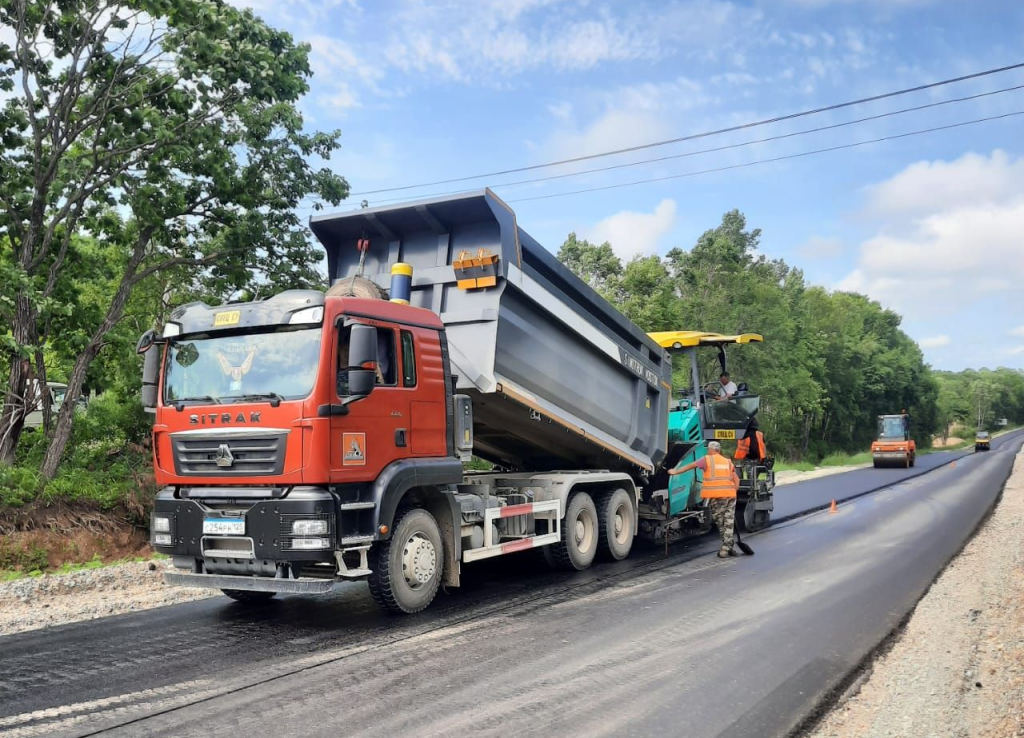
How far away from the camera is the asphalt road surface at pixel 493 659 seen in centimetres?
439

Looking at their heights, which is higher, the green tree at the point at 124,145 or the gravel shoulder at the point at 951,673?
the green tree at the point at 124,145

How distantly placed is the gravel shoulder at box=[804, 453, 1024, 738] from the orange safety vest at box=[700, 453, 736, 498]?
8.53 ft

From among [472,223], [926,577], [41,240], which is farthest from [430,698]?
[41,240]

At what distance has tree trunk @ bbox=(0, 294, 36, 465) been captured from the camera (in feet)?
33.3

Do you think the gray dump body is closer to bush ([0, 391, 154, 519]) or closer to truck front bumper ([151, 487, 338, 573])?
truck front bumper ([151, 487, 338, 573])

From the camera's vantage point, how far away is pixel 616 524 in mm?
10016

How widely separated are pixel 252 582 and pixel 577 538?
419 centimetres

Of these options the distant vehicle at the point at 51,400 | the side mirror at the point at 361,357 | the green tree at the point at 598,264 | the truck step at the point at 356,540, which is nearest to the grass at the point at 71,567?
the distant vehicle at the point at 51,400

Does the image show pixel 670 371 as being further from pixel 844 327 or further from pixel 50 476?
pixel 844 327

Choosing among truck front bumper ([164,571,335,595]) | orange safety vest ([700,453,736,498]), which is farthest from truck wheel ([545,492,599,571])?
truck front bumper ([164,571,335,595])

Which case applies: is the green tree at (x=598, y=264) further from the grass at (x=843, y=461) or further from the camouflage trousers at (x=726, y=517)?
the camouflage trousers at (x=726, y=517)

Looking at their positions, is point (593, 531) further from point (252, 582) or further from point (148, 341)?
point (148, 341)

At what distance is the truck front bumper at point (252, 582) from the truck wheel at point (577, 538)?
3.43 m

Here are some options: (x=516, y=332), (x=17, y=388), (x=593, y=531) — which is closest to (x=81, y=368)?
(x=17, y=388)
